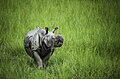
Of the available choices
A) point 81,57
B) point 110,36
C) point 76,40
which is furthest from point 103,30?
point 81,57

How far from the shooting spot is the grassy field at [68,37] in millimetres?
3180

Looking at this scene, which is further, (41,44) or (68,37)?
(68,37)

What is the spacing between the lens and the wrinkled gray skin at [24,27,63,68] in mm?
3049

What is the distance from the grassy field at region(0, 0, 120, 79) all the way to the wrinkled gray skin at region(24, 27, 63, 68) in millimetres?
98

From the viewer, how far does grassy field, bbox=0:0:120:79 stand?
125 inches

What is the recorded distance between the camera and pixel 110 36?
395 centimetres

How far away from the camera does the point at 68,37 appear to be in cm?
388

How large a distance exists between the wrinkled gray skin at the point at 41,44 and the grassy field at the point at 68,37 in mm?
98

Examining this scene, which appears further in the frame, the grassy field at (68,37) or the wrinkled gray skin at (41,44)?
the grassy field at (68,37)

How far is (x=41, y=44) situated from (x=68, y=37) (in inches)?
32.3

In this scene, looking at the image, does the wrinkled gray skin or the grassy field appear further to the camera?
the grassy field

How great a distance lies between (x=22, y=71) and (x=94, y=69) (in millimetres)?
610

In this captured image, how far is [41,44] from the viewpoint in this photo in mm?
3102

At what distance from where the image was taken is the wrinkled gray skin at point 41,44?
120 inches
